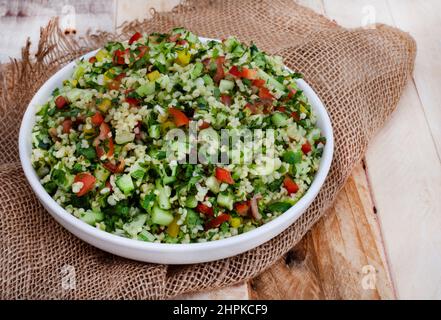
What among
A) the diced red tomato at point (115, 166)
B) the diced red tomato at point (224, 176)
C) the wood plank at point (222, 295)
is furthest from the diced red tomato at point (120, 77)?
the wood plank at point (222, 295)

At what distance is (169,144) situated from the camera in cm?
259

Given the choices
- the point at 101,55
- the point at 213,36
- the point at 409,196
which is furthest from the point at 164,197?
the point at 213,36

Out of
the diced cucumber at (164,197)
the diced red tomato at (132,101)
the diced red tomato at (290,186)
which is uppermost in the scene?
the diced red tomato at (132,101)

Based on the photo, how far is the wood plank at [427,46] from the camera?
376 cm

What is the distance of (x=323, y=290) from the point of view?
9.23ft

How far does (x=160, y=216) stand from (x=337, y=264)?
91cm

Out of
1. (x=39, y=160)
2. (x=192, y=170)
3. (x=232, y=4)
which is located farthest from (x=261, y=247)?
(x=232, y=4)

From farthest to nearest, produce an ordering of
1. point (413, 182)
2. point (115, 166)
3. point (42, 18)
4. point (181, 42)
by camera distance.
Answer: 1. point (42, 18)
2. point (413, 182)
3. point (181, 42)
4. point (115, 166)

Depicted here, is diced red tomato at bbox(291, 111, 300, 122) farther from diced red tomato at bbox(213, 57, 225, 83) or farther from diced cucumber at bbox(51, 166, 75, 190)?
diced cucumber at bbox(51, 166, 75, 190)

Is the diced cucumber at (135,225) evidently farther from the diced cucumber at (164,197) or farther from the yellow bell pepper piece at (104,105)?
the yellow bell pepper piece at (104,105)

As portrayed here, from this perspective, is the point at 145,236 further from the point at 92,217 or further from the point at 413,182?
the point at 413,182

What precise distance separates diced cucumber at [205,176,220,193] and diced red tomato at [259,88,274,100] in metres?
0.49

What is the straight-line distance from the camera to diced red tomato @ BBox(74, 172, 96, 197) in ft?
8.52
